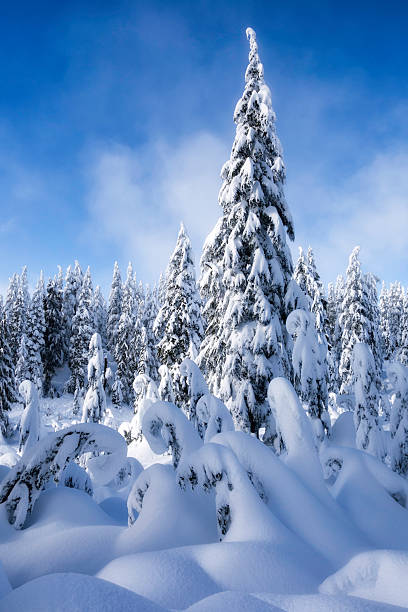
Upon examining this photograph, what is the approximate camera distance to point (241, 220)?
39.7 feet

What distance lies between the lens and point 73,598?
916mm

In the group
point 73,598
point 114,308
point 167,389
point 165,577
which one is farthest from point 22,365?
point 73,598

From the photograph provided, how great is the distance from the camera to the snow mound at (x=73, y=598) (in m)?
0.90

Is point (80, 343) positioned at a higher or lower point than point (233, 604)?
higher

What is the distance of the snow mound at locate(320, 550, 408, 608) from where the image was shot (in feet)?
4.69

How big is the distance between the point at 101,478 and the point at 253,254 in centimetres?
991

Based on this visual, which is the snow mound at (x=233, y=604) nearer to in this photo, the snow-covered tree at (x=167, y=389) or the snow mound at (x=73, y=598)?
the snow mound at (x=73, y=598)

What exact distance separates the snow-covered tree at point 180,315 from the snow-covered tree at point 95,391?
3310 mm

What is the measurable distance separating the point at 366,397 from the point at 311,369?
156 centimetres

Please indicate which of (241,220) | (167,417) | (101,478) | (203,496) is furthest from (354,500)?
(241,220)

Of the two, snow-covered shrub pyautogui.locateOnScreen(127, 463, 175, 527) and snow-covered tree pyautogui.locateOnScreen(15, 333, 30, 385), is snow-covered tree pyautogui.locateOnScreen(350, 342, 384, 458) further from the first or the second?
snow-covered tree pyautogui.locateOnScreen(15, 333, 30, 385)

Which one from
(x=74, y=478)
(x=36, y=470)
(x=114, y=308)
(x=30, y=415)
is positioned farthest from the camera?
(x=114, y=308)

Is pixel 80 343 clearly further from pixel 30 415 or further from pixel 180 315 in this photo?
pixel 30 415

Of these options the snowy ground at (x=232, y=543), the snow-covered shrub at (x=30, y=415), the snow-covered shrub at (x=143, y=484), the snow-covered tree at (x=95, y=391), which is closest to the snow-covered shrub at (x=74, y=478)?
the snowy ground at (x=232, y=543)
